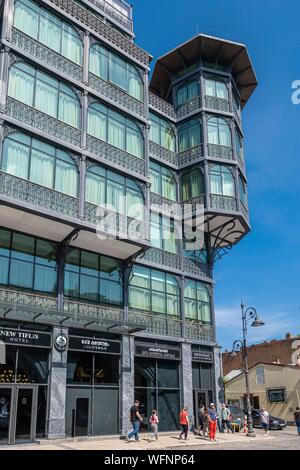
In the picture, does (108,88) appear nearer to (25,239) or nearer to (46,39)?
(46,39)

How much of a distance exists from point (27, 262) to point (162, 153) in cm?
1352

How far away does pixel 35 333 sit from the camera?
2086 cm

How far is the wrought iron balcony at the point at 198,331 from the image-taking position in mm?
29170

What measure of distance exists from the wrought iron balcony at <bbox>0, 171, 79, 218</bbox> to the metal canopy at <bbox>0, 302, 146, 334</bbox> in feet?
13.8

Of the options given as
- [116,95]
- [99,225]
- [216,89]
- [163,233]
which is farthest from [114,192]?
[216,89]

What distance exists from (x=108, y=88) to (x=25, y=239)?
9.30 metres

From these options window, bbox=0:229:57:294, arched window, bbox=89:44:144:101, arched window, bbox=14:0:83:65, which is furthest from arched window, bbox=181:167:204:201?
window, bbox=0:229:57:294

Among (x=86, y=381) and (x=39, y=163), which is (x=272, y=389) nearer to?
(x=86, y=381)

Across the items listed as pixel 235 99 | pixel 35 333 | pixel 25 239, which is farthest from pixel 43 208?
pixel 235 99

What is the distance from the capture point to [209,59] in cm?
3416

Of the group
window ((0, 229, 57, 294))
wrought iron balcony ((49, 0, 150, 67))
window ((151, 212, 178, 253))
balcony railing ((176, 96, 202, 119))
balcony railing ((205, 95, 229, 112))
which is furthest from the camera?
balcony railing ((176, 96, 202, 119))

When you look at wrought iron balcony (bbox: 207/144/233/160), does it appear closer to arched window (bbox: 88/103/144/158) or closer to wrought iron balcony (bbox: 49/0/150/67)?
arched window (bbox: 88/103/144/158)

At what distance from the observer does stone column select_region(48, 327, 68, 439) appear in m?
20.4

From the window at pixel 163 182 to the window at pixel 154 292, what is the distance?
5.38m
